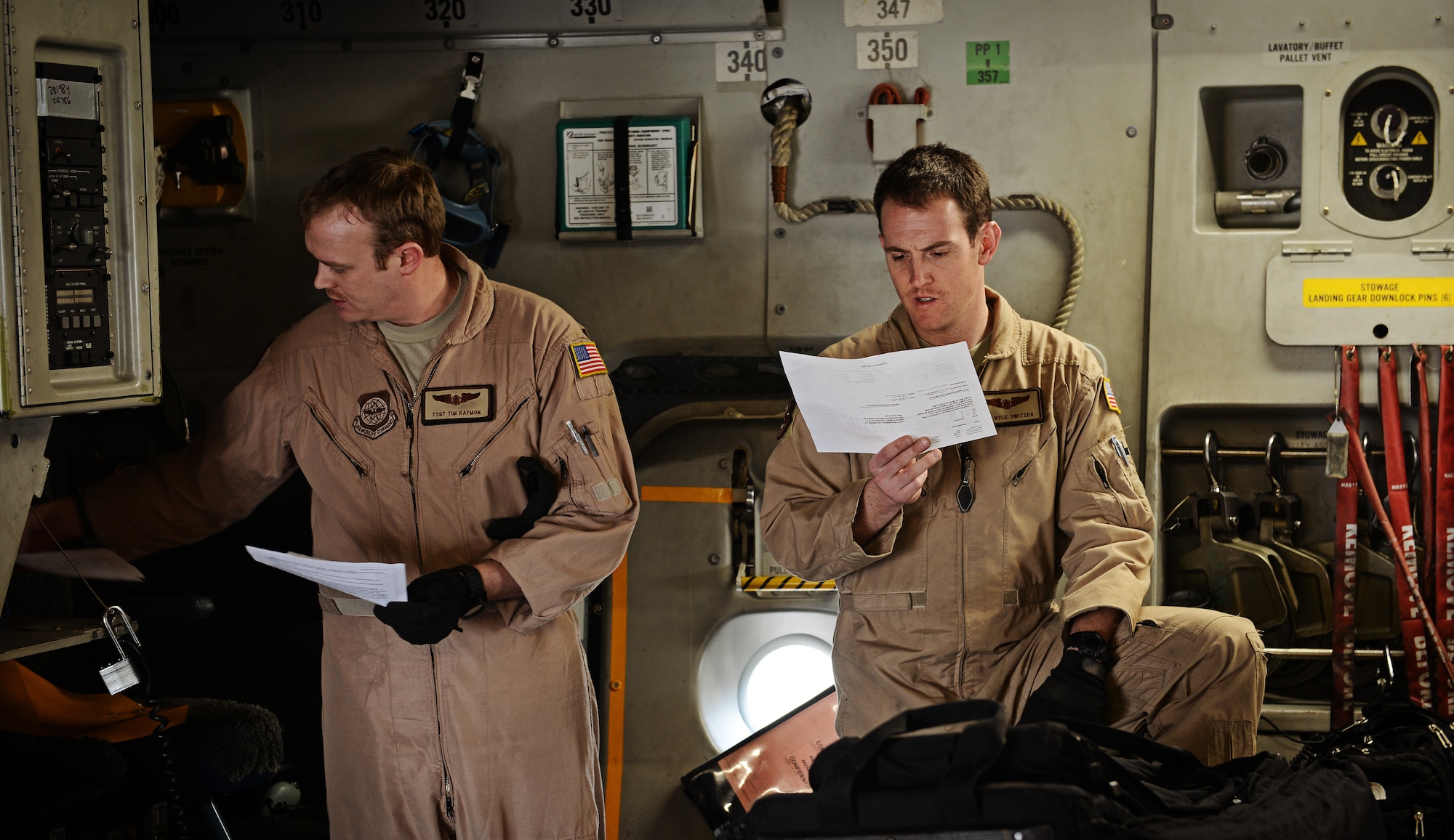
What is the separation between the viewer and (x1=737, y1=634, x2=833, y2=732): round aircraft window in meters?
3.65

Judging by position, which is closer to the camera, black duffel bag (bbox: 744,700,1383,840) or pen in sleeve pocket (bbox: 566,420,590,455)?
black duffel bag (bbox: 744,700,1383,840)

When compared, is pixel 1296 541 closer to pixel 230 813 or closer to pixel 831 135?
pixel 831 135

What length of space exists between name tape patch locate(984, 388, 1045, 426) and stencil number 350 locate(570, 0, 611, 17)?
5.60 ft

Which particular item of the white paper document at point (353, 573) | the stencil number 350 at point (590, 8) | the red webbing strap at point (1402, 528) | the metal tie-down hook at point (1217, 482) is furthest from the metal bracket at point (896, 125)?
the white paper document at point (353, 573)

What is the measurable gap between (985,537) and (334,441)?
1476 mm

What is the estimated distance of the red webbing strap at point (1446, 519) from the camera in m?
3.26

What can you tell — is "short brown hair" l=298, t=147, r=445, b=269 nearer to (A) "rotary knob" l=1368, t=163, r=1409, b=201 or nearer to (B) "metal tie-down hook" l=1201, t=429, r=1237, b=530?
(B) "metal tie-down hook" l=1201, t=429, r=1237, b=530

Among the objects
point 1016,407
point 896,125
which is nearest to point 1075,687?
point 1016,407

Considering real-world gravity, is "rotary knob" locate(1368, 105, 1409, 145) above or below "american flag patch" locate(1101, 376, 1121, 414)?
above

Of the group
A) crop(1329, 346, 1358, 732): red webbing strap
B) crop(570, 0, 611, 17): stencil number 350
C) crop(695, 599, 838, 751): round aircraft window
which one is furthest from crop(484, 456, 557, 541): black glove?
crop(1329, 346, 1358, 732): red webbing strap

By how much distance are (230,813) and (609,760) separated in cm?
118

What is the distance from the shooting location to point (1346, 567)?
10.9ft

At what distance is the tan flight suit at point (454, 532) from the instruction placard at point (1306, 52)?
2100 millimetres

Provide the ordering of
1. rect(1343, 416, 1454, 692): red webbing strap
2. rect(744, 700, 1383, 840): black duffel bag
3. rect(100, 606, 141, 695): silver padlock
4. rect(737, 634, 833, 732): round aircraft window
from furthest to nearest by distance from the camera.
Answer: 1. rect(737, 634, 833, 732): round aircraft window
2. rect(1343, 416, 1454, 692): red webbing strap
3. rect(100, 606, 141, 695): silver padlock
4. rect(744, 700, 1383, 840): black duffel bag
